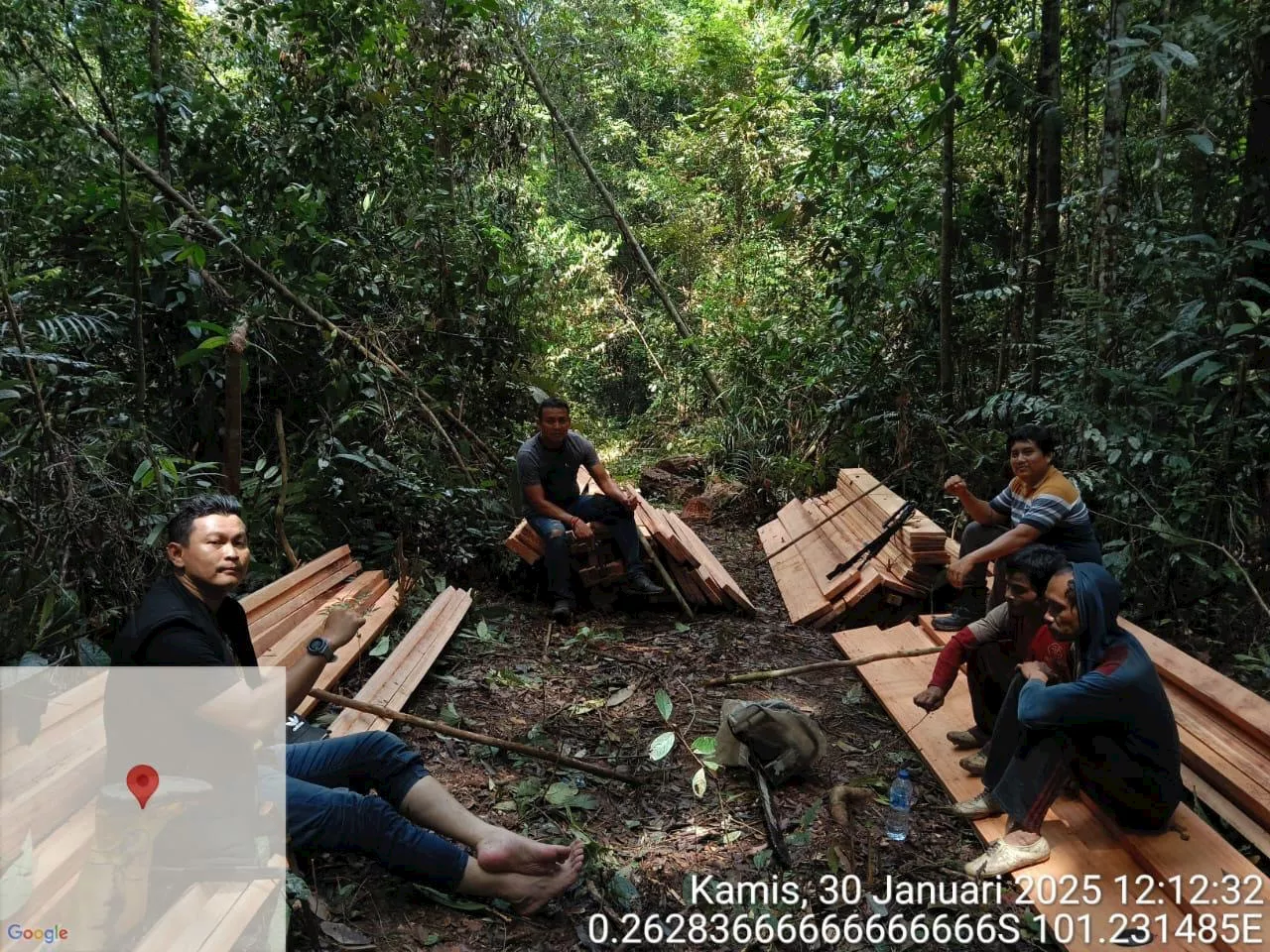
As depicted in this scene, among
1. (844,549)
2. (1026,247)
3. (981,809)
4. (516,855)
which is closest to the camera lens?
(516,855)

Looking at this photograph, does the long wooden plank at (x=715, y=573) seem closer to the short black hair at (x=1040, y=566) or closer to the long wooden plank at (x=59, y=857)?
the short black hair at (x=1040, y=566)

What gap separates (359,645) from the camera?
4895 mm

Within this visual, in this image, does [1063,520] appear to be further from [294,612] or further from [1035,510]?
[294,612]

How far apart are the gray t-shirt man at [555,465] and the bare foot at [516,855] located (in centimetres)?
358

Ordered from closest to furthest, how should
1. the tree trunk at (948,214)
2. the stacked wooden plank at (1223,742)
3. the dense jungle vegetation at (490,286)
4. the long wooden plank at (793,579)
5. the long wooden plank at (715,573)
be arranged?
the stacked wooden plank at (1223,742)
the dense jungle vegetation at (490,286)
the long wooden plank at (793,579)
the long wooden plank at (715,573)
the tree trunk at (948,214)

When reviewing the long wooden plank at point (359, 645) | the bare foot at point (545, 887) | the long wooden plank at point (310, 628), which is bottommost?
the bare foot at point (545, 887)

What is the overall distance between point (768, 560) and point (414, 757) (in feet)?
17.3

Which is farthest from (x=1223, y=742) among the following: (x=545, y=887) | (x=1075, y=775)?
(x=545, y=887)

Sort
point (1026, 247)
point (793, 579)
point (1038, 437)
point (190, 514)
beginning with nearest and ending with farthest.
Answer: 1. point (190, 514)
2. point (1038, 437)
3. point (793, 579)
4. point (1026, 247)

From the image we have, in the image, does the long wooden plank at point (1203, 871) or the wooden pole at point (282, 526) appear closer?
the long wooden plank at point (1203, 871)

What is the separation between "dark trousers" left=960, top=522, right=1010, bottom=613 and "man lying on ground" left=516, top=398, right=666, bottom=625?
2296 millimetres

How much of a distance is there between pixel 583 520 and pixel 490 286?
9.53ft

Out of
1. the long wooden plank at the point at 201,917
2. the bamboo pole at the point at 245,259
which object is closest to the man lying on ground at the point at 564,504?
the bamboo pole at the point at 245,259

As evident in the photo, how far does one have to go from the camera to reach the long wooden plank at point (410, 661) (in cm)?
401
